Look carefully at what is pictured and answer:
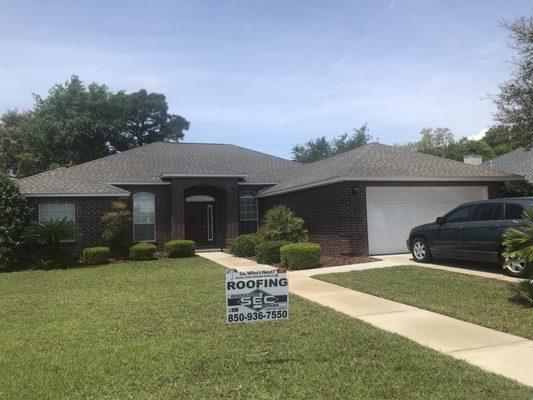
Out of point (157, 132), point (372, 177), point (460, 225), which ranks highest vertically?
point (157, 132)

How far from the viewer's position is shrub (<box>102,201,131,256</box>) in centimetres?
1852

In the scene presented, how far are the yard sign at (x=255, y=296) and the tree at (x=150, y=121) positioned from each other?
4151cm

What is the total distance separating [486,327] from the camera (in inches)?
266

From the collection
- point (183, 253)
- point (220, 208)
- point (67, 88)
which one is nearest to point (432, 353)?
point (183, 253)

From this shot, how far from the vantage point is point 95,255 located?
688 inches

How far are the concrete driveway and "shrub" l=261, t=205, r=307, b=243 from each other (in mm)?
3353

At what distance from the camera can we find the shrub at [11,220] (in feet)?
54.3

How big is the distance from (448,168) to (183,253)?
35.0 ft

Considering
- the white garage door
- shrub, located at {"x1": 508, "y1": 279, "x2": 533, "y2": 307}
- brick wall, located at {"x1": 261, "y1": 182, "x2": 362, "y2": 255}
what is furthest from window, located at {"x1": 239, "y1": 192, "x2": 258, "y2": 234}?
shrub, located at {"x1": 508, "y1": 279, "x2": 533, "y2": 307}

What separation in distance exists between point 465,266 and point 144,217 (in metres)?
14.0

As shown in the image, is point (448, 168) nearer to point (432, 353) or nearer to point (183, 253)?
point (183, 253)

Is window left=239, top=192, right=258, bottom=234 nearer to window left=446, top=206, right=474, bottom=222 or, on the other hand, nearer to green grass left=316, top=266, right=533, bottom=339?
green grass left=316, top=266, right=533, bottom=339

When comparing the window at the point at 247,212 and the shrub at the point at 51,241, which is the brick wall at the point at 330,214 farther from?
the shrub at the point at 51,241

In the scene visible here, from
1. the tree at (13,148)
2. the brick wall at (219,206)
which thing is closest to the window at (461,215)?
the brick wall at (219,206)
